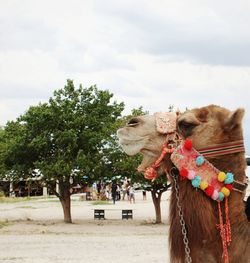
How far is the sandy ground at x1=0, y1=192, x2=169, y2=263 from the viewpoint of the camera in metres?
16.5

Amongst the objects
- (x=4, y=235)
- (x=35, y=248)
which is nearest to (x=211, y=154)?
(x=35, y=248)

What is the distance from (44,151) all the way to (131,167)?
4593 mm

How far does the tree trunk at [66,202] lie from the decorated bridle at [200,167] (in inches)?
1008

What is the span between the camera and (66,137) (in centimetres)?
2816

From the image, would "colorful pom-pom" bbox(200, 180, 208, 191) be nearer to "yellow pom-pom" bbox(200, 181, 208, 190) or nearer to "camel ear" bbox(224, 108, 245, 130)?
"yellow pom-pom" bbox(200, 181, 208, 190)

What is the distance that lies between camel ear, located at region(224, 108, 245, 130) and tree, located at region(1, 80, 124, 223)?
77.9ft

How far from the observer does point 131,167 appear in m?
28.1

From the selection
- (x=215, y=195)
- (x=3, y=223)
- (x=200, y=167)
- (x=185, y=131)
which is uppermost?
(x=185, y=131)

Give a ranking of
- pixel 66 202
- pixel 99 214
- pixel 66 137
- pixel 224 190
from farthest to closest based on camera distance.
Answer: pixel 99 214
pixel 66 202
pixel 66 137
pixel 224 190

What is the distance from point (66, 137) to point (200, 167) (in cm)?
2408

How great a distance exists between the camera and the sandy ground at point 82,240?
16547 mm

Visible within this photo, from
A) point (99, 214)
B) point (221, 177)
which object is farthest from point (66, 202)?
point (221, 177)

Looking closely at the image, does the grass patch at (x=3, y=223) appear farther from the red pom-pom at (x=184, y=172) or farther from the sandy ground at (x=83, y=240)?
the red pom-pom at (x=184, y=172)

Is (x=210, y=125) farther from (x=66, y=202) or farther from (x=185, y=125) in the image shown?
(x=66, y=202)
